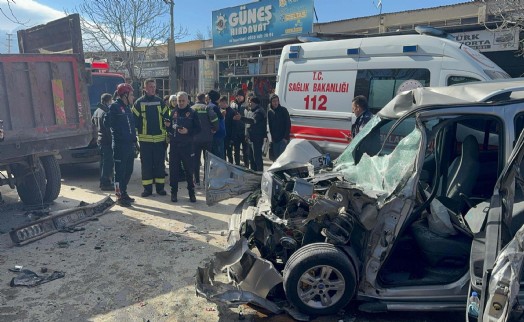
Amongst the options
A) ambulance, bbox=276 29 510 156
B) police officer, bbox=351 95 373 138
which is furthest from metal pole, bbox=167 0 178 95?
police officer, bbox=351 95 373 138

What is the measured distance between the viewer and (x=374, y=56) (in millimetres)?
6145

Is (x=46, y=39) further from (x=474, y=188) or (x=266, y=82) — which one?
(x=266, y=82)

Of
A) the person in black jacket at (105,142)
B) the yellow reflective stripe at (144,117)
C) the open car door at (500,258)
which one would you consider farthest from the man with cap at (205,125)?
the open car door at (500,258)

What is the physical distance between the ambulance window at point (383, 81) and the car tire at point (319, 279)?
3551 millimetres

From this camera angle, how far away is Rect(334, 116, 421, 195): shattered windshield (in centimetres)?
311

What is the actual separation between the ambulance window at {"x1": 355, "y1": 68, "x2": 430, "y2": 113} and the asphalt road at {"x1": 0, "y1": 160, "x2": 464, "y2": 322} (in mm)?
2672

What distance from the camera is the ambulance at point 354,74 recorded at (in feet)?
17.9

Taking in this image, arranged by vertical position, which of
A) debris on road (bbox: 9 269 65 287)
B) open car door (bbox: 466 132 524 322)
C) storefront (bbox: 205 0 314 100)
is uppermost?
storefront (bbox: 205 0 314 100)

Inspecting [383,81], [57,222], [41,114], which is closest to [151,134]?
[41,114]

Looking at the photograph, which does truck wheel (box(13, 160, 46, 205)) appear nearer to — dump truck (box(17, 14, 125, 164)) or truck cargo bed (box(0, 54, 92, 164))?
dump truck (box(17, 14, 125, 164))

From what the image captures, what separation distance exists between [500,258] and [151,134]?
5.33 metres

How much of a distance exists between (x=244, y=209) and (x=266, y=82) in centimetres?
991

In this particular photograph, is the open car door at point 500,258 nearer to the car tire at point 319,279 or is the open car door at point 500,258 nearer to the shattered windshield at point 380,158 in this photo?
the shattered windshield at point 380,158

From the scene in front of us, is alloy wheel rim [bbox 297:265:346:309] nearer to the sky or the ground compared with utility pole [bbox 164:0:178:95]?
nearer to the ground
